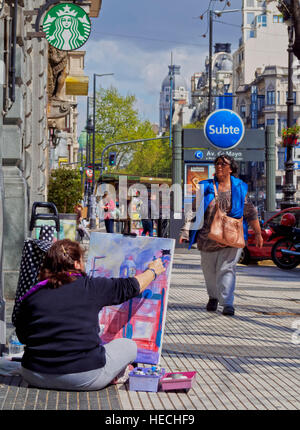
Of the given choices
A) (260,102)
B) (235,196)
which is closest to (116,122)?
(260,102)

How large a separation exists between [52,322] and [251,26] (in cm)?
12758

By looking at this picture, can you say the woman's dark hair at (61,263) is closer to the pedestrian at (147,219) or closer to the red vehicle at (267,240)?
the red vehicle at (267,240)

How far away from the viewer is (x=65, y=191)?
25.8 metres

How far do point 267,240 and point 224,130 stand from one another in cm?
715

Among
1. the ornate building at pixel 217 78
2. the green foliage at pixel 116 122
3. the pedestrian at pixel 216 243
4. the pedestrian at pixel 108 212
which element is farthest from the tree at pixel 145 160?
the pedestrian at pixel 216 243

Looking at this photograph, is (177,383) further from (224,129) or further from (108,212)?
(108,212)

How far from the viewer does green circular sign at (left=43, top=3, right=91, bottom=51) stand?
14453 mm

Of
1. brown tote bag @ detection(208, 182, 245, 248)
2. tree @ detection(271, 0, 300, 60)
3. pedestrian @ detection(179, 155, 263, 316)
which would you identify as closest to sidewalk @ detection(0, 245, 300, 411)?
pedestrian @ detection(179, 155, 263, 316)

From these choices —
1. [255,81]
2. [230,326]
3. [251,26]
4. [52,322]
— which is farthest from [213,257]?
[251,26]

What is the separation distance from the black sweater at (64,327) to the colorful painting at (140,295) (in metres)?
0.71

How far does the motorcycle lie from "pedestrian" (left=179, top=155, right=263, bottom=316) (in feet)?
28.4

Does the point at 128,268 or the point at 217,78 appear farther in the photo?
the point at 217,78
